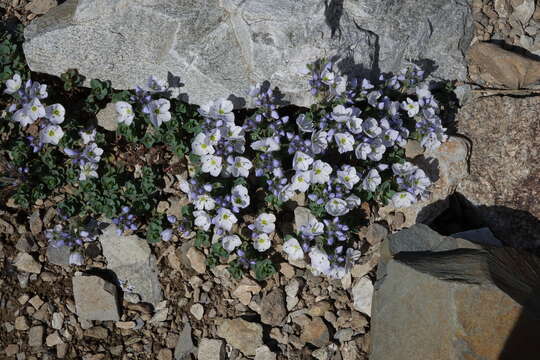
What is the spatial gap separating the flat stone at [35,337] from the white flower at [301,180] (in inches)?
106

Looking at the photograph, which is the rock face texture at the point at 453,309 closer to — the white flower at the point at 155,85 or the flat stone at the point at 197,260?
the flat stone at the point at 197,260

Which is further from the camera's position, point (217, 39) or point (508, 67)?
point (508, 67)

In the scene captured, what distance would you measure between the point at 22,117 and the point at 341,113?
3.03 meters

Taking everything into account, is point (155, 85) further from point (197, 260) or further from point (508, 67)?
point (508, 67)

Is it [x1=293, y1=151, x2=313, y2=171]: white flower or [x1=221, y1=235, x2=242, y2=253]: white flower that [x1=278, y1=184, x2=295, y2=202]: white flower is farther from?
[x1=221, y1=235, x2=242, y2=253]: white flower

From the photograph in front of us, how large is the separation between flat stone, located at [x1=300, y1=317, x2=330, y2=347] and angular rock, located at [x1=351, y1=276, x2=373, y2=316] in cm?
37

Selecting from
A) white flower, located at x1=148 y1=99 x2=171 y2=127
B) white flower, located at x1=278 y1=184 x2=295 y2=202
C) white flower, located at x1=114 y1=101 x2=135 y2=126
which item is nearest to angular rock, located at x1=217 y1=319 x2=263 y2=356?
white flower, located at x1=278 y1=184 x2=295 y2=202

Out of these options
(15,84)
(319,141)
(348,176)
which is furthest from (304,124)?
(15,84)

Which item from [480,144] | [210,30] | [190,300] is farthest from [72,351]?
[480,144]

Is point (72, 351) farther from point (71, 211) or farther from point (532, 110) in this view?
point (532, 110)

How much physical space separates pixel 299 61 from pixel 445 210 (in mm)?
2189

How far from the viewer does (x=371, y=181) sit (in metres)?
5.05

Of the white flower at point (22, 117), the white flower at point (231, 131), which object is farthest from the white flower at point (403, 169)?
the white flower at point (22, 117)

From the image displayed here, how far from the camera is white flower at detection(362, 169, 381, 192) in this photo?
501 centimetres
